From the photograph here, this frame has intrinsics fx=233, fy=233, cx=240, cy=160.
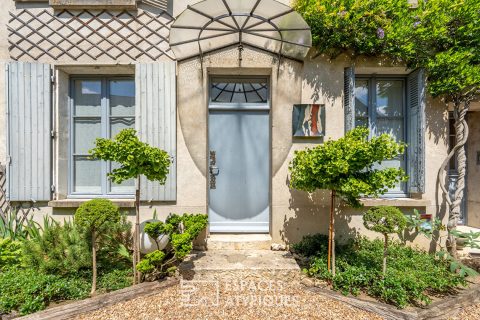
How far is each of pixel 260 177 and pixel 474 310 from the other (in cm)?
289

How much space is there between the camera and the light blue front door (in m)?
3.87

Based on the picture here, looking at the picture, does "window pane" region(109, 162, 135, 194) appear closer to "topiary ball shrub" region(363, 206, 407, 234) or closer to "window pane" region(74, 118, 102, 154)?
"window pane" region(74, 118, 102, 154)

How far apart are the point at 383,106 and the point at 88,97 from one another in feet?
16.2

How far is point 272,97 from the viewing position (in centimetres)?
363

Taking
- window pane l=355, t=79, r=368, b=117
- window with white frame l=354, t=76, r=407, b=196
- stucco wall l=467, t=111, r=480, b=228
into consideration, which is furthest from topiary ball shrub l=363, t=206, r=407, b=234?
stucco wall l=467, t=111, r=480, b=228

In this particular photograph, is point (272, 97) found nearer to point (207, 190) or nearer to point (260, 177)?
point (260, 177)

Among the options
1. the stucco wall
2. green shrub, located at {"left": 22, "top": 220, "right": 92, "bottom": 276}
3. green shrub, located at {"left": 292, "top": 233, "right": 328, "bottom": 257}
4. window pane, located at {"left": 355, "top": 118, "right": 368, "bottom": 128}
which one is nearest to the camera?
green shrub, located at {"left": 22, "top": 220, "right": 92, "bottom": 276}

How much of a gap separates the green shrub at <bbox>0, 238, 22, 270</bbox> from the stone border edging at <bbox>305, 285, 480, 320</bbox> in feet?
11.8

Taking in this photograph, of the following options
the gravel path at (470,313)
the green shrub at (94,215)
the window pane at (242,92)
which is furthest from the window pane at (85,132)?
the gravel path at (470,313)

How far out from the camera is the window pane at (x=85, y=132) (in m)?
3.85

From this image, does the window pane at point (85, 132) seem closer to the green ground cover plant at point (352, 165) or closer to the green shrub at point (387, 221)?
the green ground cover plant at point (352, 165)

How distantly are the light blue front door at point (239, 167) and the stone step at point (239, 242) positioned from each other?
13cm

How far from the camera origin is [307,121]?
3.57 metres
